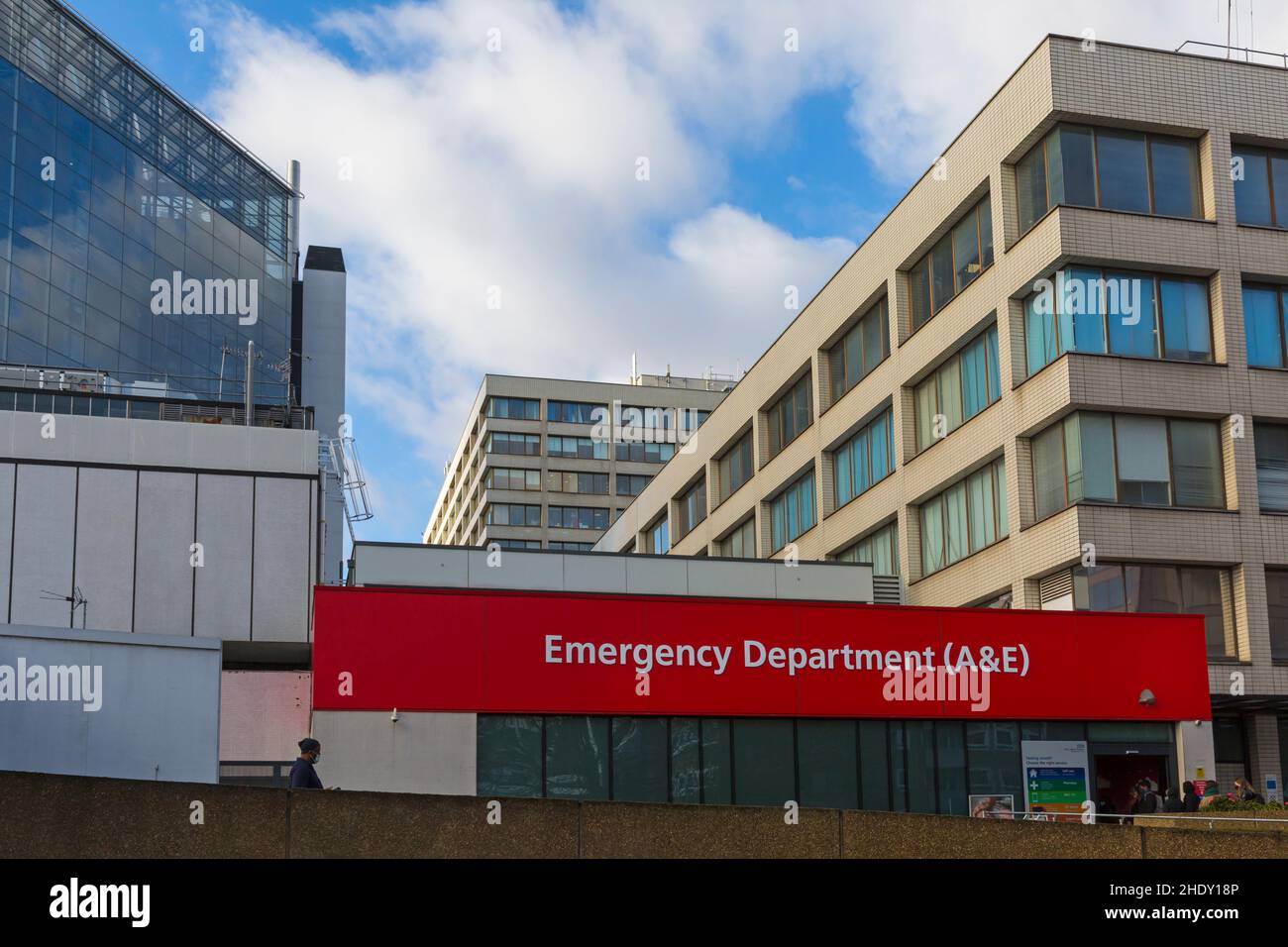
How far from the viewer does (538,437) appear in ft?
357

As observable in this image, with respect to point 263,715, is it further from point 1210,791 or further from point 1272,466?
point 1272,466

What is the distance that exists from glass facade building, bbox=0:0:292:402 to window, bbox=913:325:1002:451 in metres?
37.0

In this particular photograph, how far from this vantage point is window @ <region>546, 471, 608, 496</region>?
108m

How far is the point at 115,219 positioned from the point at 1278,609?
66.7m

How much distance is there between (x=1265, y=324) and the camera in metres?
35.3

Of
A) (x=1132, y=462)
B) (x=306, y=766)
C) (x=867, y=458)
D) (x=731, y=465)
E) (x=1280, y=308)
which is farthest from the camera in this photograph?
(x=731, y=465)

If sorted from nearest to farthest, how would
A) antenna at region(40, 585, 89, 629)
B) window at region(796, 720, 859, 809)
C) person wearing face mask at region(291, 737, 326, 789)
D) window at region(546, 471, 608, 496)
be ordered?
person wearing face mask at region(291, 737, 326, 789) < window at region(796, 720, 859, 809) < antenna at region(40, 585, 89, 629) < window at region(546, 471, 608, 496)

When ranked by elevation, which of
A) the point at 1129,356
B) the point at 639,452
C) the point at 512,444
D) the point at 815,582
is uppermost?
the point at 512,444

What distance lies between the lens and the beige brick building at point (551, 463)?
107250 mm

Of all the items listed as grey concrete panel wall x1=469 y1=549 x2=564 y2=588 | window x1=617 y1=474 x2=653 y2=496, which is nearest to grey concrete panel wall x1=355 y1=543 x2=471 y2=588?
grey concrete panel wall x1=469 y1=549 x2=564 y2=588

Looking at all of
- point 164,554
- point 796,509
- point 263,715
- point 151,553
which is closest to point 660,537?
point 796,509

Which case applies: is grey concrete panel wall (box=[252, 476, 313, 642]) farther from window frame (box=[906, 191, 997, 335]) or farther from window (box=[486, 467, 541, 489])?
window (box=[486, 467, 541, 489])
